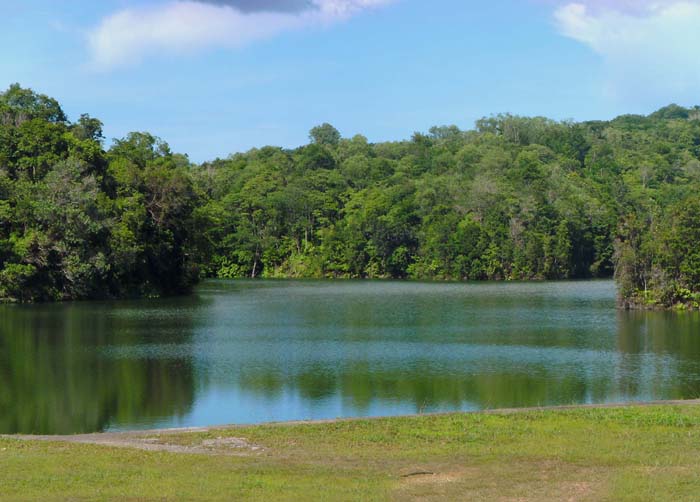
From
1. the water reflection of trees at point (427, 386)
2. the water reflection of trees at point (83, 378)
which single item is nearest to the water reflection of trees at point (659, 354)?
the water reflection of trees at point (427, 386)

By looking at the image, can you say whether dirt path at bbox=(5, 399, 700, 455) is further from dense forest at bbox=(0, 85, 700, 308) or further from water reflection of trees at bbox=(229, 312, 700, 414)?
dense forest at bbox=(0, 85, 700, 308)

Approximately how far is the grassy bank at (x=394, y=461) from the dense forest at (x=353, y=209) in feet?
134

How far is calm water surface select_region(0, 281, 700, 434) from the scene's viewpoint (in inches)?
1009

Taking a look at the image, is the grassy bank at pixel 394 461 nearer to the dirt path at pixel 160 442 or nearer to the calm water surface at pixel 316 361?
the dirt path at pixel 160 442

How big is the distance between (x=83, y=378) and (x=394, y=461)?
18.8 meters

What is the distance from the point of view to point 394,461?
15.0 m

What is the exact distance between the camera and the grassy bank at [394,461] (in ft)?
41.8

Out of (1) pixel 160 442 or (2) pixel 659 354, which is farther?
(2) pixel 659 354

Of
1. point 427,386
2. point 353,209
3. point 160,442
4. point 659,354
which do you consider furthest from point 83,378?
point 353,209

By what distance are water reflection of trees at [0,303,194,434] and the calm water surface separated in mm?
69

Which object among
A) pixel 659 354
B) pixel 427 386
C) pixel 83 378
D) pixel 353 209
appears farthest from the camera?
pixel 353 209

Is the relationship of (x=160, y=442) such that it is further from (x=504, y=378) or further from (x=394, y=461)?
(x=504, y=378)

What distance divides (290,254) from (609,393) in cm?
9465

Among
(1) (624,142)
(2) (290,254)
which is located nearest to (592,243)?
(2) (290,254)
